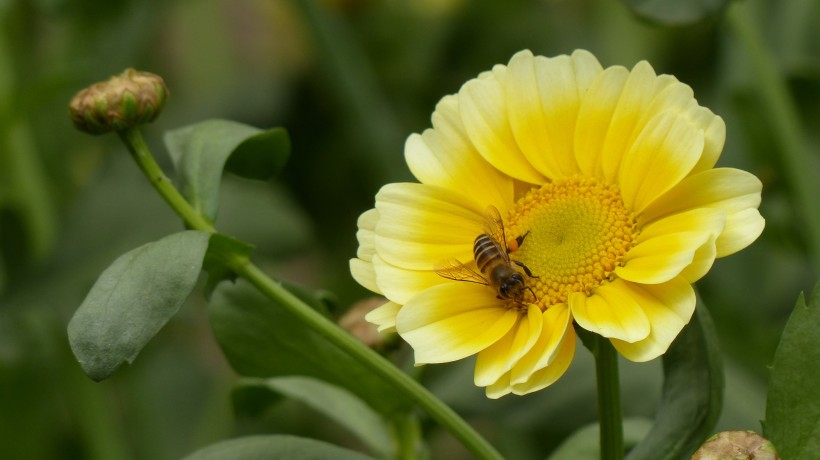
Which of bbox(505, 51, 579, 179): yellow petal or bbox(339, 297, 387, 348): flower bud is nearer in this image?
bbox(505, 51, 579, 179): yellow petal

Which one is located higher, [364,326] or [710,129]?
[710,129]

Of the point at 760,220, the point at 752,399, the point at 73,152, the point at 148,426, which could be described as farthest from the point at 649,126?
the point at 73,152

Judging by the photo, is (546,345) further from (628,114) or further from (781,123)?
(781,123)

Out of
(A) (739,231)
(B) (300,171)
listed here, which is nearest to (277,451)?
(A) (739,231)

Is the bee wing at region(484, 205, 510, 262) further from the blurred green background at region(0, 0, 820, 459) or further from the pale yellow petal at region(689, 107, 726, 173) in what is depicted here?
the blurred green background at region(0, 0, 820, 459)

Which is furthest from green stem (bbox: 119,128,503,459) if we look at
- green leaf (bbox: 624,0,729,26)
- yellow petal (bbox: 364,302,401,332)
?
green leaf (bbox: 624,0,729,26)

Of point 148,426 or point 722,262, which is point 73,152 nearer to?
point 148,426
